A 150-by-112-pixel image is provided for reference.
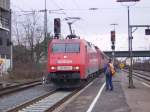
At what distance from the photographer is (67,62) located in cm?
2888

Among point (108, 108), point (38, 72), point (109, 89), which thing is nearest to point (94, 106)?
point (108, 108)

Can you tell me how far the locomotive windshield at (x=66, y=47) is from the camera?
97.9 ft

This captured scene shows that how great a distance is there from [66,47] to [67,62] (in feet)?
4.60

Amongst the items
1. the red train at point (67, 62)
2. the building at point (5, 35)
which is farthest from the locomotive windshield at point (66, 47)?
the building at point (5, 35)

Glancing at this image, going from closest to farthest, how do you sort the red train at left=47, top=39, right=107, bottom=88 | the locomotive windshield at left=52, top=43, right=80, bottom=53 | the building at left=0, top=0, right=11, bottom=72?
the red train at left=47, top=39, right=107, bottom=88 < the locomotive windshield at left=52, top=43, right=80, bottom=53 < the building at left=0, top=0, right=11, bottom=72

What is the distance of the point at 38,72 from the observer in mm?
54438

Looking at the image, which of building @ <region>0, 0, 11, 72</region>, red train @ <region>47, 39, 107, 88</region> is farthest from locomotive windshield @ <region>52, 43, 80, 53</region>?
building @ <region>0, 0, 11, 72</region>

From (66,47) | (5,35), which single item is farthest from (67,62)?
(5,35)

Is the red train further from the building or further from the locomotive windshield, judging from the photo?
the building

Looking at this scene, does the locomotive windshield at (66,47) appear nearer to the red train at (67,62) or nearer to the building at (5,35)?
the red train at (67,62)

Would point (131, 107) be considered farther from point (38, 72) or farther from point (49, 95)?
point (38, 72)

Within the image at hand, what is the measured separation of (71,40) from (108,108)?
1270cm

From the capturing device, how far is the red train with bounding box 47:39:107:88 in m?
28.5

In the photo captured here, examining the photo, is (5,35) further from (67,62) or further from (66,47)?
(67,62)
